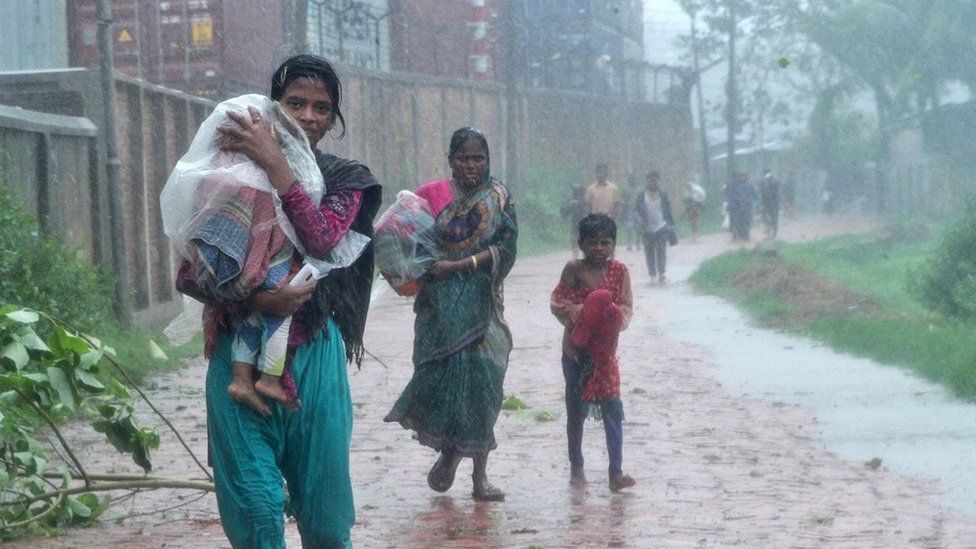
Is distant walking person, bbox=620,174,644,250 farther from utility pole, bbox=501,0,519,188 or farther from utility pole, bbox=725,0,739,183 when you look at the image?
utility pole, bbox=725,0,739,183

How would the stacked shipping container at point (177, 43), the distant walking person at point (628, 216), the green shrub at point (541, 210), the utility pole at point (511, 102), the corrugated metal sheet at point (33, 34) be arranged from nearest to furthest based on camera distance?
the corrugated metal sheet at point (33, 34), the stacked shipping container at point (177, 43), the distant walking person at point (628, 216), the utility pole at point (511, 102), the green shrub at point (541, 210)

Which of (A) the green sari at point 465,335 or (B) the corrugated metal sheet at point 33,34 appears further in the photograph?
(B) the corrugated metal sheet at point 33,34

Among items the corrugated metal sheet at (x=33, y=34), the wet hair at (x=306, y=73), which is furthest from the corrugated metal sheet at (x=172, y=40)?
the wet hair at (x=306, y=73)

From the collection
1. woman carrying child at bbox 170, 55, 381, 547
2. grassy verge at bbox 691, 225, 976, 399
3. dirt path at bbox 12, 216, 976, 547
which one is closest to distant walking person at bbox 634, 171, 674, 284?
grassy verge at bbox 691, 225, 976, 399

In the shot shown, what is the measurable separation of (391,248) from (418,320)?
1.42 ft

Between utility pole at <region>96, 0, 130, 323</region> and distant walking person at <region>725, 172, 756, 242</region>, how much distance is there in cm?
2310

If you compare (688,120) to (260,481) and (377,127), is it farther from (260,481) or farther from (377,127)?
(260,481)

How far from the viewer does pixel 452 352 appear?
6.41 meters

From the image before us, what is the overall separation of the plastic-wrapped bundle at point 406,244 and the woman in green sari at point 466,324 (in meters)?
0.06

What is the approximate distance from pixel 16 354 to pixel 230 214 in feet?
6.25

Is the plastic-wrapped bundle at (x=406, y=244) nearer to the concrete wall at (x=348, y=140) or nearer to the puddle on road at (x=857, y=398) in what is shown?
the puddle on road at (x=857, y=398)

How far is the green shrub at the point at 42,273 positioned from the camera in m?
9.02

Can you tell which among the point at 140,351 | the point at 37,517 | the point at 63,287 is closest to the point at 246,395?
the point at 37,517

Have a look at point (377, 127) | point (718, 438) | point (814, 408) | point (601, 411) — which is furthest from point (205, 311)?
point (377, 127)
